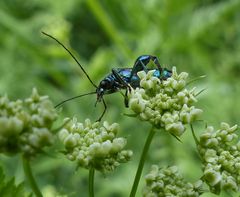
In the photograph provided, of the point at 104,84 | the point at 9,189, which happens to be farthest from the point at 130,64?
the point at 9,189

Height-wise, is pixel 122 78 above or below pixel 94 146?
above

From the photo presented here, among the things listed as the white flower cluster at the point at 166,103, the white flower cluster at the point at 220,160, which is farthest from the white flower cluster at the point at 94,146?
the white flower cluster at the point at 220,160

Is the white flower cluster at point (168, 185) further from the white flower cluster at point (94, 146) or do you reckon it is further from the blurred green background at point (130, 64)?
the blurred green background at point (130, 64)

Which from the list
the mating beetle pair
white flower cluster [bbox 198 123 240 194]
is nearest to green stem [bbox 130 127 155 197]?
white flower cluster [bbox 198 123 240 194]

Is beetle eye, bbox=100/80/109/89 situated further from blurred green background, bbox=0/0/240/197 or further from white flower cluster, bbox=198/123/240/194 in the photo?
blurred green background, bbox=0/0/240/197

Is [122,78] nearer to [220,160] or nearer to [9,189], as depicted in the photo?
[220,160]

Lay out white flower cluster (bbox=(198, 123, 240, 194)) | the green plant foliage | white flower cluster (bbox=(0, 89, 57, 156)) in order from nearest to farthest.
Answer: white flower cluster (bbox=(0, 89, 57, 156)) → the green plant foliage → white flower cluster (bbox=(198, 123, 240, 194))
